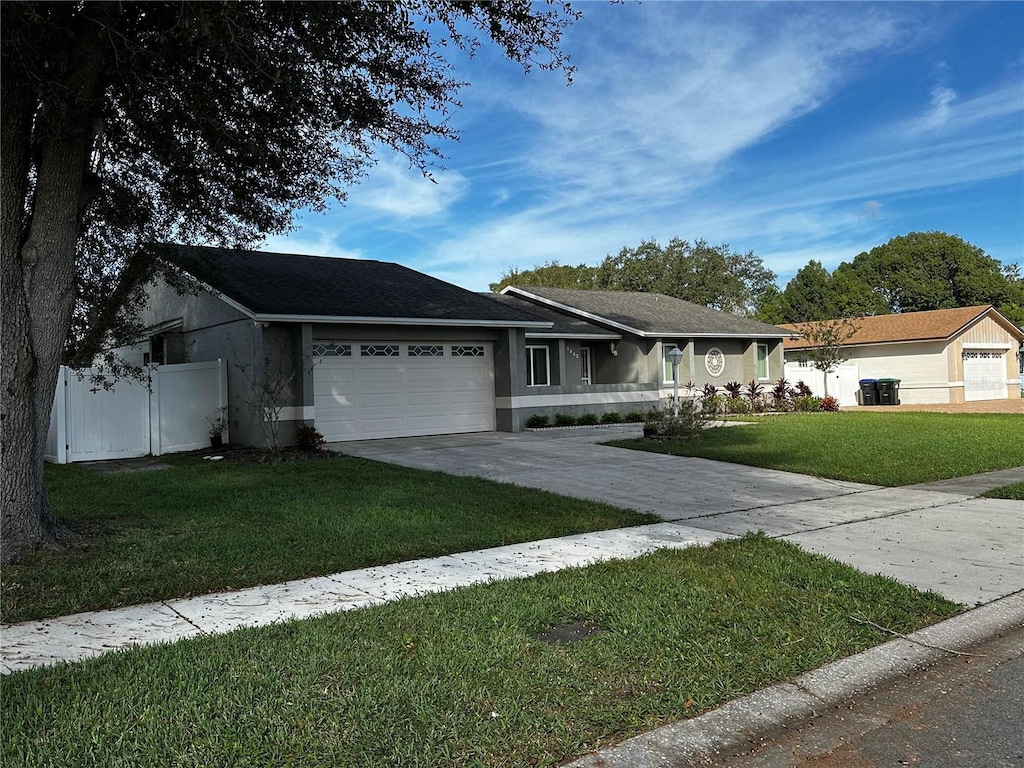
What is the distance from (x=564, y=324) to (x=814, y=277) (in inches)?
1618

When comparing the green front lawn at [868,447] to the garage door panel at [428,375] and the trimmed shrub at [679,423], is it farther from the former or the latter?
the garage door panel at [428,375]

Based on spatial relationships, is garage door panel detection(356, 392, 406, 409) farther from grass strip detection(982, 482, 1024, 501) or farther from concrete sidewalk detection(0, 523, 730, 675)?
grass strip detection(982, 482, 1024, 501)

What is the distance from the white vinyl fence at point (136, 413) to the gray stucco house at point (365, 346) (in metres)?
0.58

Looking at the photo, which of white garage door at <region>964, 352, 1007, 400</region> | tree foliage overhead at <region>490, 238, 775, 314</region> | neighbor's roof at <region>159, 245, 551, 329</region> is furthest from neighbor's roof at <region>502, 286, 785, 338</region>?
tree foliage overhead at <region>490, 238, 775, 314</region>

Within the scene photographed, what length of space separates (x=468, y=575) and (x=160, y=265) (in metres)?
8.78

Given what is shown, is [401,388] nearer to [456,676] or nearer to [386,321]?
[386,321]

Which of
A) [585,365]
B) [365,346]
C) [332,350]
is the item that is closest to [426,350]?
[365,346]

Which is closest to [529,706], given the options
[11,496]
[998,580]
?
[998,580]

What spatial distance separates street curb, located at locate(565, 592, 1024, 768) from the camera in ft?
10.7

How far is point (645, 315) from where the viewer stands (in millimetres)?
27297

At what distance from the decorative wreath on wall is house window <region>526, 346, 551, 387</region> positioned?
737 centimetres

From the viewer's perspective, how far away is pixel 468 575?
19.2 feet

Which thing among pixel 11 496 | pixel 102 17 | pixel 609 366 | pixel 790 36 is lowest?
pixel 11 496

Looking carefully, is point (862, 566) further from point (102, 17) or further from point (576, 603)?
point (102, 17)
